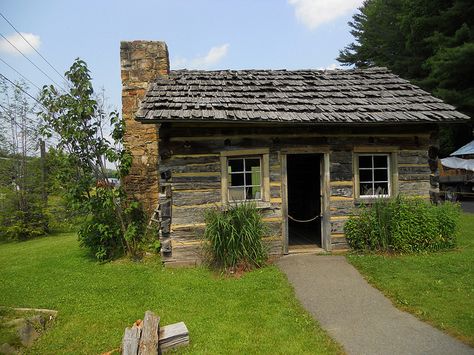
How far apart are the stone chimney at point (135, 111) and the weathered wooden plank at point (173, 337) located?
5.48 m

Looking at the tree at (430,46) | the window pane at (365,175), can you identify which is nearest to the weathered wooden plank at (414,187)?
the window pane at (365,175)

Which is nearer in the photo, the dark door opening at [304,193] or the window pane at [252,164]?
the window pane at [252,164]

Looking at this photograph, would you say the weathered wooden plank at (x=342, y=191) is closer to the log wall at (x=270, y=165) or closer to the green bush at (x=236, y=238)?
the log wall at (x=270, y=165)

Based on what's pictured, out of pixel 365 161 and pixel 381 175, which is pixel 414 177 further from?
pixel 365 161

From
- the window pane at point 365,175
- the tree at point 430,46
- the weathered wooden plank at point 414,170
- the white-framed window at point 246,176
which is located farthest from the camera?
the tree at point 430,46

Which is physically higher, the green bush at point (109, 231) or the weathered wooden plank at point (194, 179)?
the weathered wooden plank at point (194, 179)

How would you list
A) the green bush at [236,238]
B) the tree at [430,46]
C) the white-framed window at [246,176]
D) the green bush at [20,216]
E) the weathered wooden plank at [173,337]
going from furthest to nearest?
1. the tree at [430,46]
2. the green bush at [20,216]
3. the white-framed window at [246,176]
4. the green bush at [236,238]
5. the weathered wooden plank at [173,337]

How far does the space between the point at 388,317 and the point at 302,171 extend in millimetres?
7464

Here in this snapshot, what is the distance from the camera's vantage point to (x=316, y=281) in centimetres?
612

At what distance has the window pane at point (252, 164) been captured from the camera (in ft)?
25.8

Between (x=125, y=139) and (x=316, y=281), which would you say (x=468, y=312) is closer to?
(x=316, y=281)

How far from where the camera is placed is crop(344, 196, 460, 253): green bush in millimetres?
7453

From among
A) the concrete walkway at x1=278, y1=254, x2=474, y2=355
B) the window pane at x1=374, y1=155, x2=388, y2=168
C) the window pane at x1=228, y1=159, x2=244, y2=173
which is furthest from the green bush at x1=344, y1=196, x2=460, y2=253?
the window pane at x1=228, y1=159, x2=244, y2=173

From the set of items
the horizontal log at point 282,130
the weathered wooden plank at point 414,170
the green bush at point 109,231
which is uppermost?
the horizontal log at point 282,130
